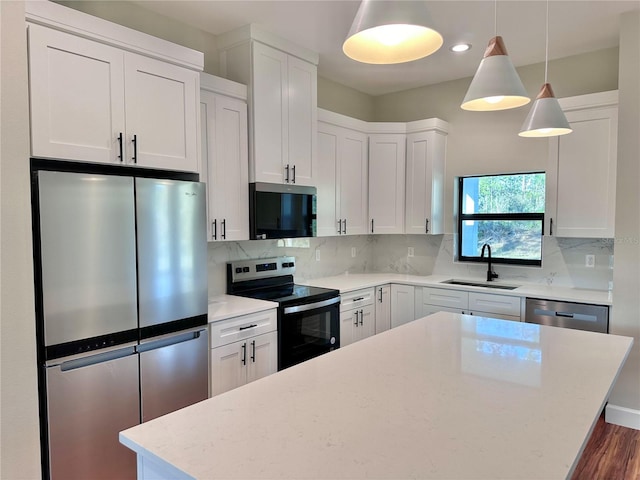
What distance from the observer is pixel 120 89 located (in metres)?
2.18

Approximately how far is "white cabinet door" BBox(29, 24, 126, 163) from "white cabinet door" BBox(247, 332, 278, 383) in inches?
55.4

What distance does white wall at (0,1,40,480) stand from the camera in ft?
3.76

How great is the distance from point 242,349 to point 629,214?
279 centimetres

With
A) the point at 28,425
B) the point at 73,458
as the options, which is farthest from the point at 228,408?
the point at 73,458

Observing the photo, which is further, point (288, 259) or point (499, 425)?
point (288, 259)

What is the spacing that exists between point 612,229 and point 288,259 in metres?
2.57

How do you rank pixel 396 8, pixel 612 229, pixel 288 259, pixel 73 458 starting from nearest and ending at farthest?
pixel 396 8, pixel 73 458, pixel 612 229, pixel 288 259

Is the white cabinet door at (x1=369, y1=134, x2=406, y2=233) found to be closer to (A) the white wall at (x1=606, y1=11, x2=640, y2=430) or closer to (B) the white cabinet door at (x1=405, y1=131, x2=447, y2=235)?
(B) the white cabinet door at (x1=405, y1=131, x2=447, y2=235)

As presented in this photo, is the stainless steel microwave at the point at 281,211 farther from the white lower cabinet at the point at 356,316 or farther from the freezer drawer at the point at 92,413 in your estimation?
the freezer drawer at the point at 92,413

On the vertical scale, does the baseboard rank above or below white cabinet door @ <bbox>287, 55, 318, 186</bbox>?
below

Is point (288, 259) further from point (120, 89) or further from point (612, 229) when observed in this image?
point (612, 229)

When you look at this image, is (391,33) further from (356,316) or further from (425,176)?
(425,176)

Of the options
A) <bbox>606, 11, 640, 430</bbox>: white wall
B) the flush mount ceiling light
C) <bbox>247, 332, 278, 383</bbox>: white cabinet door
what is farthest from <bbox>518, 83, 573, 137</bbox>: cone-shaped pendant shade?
<bbox>247, 332, 278, 383</bbox>: white cabinet door

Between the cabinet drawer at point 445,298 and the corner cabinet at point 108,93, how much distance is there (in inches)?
96.4
